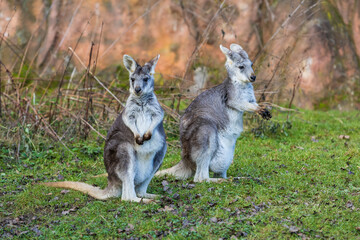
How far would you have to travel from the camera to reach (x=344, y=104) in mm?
12984

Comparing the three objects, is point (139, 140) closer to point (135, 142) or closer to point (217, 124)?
point (135, 142)

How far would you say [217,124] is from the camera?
6.51 m

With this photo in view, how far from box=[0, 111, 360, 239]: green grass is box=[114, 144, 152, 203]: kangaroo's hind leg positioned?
130 mm

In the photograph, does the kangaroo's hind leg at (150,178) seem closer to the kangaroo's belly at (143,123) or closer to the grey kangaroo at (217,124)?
the kangaroo's belly at (143,123)

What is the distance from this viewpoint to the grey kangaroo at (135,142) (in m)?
5.48

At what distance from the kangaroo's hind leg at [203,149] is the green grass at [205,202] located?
25cm

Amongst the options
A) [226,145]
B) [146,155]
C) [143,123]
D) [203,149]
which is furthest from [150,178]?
[226,145]

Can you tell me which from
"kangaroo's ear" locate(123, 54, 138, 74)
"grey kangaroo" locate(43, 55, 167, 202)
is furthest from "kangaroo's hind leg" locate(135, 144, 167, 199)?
"kangaroo's ear" locate(123, 54, 138, 74)

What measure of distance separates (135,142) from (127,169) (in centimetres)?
34

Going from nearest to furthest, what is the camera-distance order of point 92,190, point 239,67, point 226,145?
point 92,190 → point 226,145 → point 239,67

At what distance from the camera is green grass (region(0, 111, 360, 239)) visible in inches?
186

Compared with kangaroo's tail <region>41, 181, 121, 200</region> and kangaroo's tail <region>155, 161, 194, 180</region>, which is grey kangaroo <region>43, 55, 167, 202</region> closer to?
kangaroo's tail <region>41, 181, 121, 200</region>

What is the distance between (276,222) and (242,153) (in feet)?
11.5

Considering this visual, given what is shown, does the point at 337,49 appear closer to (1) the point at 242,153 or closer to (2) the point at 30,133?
(1) the point at 242,153
